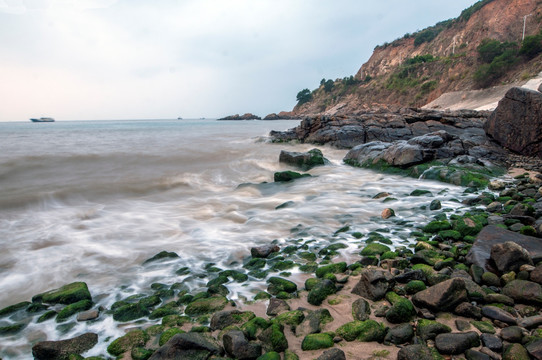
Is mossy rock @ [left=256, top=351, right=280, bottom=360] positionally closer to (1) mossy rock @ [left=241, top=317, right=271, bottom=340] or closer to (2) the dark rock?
(1) mossy rock @ [left=241, top=317, right=271, bottom=340]

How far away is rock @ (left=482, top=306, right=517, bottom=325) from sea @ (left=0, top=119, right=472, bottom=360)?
1486 mm

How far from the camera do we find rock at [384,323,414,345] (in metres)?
2.13

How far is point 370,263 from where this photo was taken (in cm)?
342

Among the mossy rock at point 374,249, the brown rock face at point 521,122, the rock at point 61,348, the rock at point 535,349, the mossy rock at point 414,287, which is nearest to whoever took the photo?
the rock at point 535,349

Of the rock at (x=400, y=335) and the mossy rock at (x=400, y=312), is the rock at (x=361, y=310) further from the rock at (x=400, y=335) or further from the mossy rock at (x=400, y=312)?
the rock at (x=400, y=335)

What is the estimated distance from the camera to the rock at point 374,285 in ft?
8.90

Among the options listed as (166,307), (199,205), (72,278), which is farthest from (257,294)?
(199,205)

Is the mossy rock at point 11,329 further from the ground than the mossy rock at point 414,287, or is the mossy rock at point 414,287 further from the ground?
the mossy rock at point 414,287

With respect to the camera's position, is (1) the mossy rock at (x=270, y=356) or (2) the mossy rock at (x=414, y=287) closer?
(1) the mossy rock at (x=270, y=356)

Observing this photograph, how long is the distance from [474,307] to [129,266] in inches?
146

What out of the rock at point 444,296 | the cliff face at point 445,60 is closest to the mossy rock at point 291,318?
the rock at point 444,296

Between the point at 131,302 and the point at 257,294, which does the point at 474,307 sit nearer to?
the point at 257,294

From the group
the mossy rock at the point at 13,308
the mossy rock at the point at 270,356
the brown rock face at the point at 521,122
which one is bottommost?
the mossy rock at the point at 13,308

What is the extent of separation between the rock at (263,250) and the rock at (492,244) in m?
2.14
